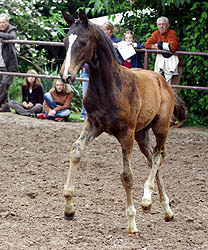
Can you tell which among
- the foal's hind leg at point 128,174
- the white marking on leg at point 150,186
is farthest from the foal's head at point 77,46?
the white marking on leg at point 150,186

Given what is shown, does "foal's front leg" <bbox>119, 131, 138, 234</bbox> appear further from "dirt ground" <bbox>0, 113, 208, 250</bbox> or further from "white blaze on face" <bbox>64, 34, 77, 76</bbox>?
"white blaze on face" <bbox>64, 34, 77, 76</bbox>

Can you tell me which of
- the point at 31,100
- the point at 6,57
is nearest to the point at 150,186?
→ the point at 31,100

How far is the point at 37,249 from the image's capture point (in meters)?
4.11

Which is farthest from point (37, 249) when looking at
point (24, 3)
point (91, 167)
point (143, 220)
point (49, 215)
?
point (24, 3)

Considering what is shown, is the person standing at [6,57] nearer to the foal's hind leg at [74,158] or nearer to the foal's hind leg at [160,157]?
the foal's hind leg at [160,157]

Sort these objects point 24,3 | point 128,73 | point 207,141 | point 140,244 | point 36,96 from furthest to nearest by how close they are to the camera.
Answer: point 24,3
point 36,96
point 207,141
point 128,73
point 140,244

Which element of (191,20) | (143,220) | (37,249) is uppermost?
(191,20)

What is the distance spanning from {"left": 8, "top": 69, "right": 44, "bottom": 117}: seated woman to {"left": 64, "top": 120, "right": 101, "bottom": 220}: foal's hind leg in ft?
19.1

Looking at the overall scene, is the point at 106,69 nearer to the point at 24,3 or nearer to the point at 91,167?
the point at 91,167

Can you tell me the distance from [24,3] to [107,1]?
18.4 feet

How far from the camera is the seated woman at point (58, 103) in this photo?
33.3 feet

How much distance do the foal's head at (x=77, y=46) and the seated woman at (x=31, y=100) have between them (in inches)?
237

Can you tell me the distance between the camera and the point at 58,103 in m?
10.3

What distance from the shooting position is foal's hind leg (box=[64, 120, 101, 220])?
4.57 m
